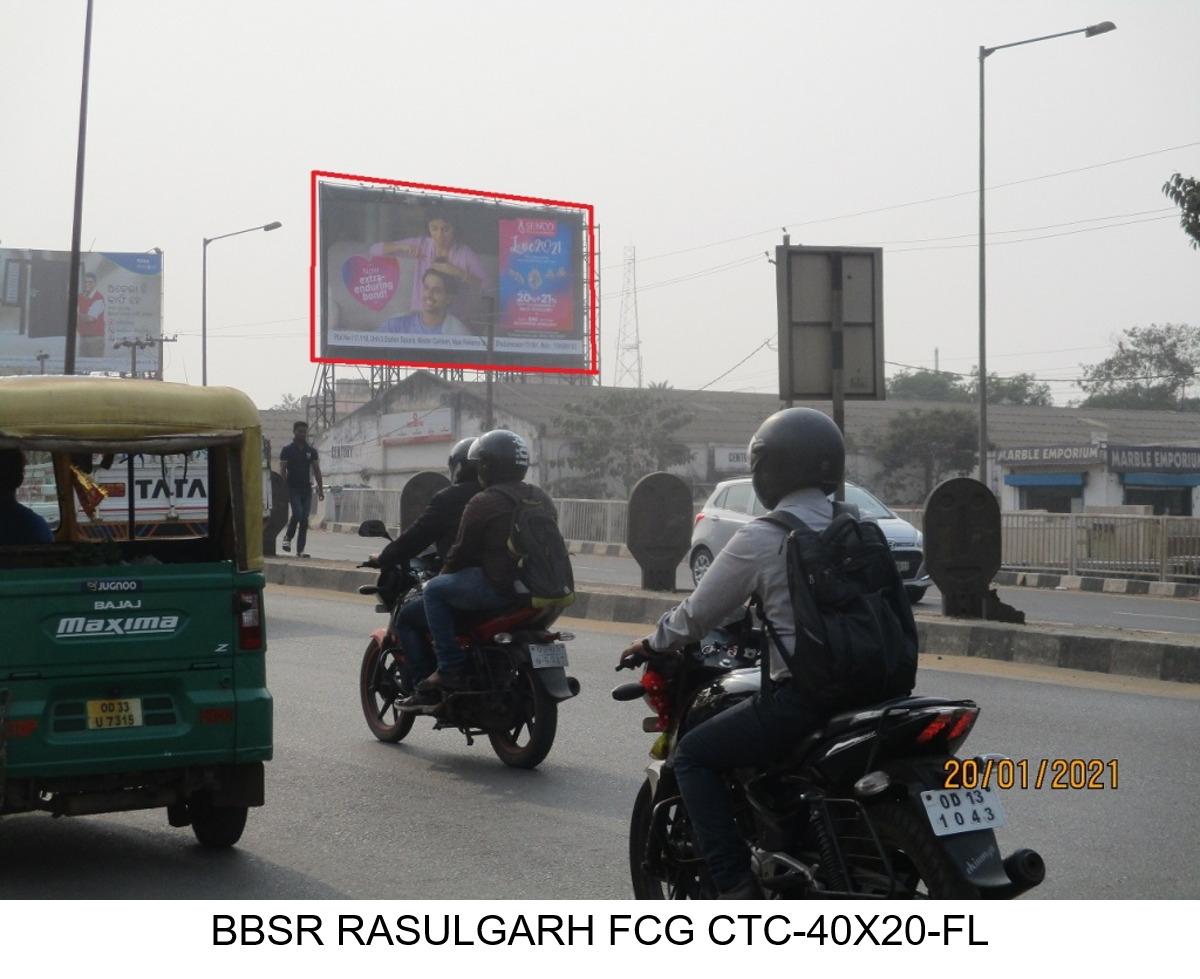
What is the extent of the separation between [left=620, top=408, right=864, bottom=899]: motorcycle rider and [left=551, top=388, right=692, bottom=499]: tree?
4616cm

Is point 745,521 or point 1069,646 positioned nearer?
point 1069,646

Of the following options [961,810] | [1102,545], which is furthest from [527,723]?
[1102,545]

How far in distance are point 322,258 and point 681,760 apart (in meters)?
46.1

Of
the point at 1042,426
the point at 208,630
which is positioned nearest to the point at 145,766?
the point at 208,630

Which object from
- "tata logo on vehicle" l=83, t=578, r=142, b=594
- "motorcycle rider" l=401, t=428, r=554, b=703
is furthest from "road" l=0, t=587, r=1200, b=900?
"tata logo on vehicle" l=83, t=578, r=142, b=594

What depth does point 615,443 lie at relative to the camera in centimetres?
5156

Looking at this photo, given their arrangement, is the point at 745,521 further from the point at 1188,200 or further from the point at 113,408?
the point at 113,408

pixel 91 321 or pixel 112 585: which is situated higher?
pixel 91 321

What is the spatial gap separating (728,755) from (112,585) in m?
2.62

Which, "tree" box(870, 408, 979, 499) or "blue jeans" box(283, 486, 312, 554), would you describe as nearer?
"blue jeans" box(283, 486, 312, 554)

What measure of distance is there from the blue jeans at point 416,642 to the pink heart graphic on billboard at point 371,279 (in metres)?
42.4

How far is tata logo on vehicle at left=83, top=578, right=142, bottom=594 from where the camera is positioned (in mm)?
5668

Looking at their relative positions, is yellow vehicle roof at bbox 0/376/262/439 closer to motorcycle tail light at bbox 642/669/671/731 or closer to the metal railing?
motorcycle tail light at bbox 642/669/671/731

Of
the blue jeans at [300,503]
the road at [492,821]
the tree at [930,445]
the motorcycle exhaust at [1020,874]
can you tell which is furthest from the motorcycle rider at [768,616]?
the tree at [930,445]
